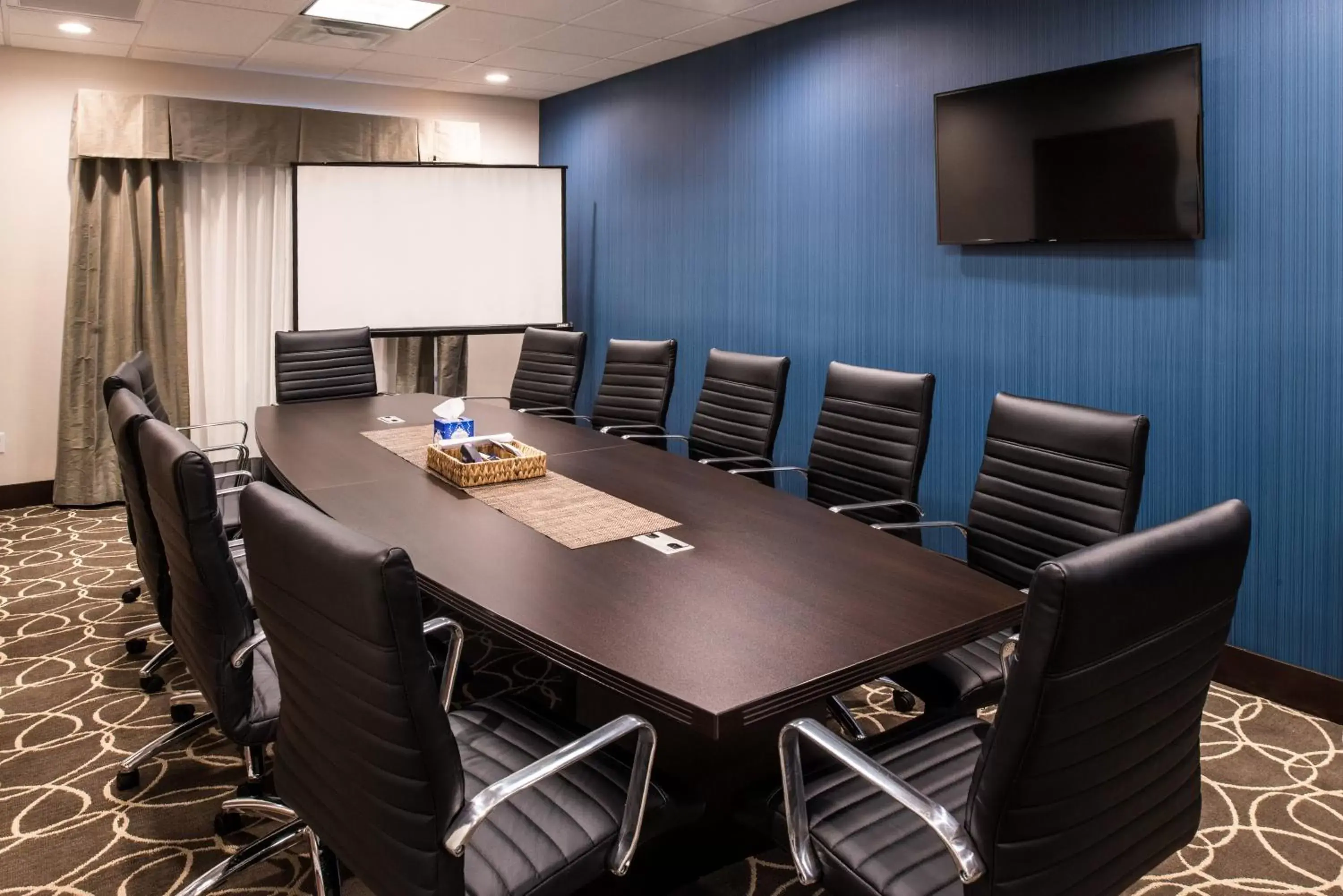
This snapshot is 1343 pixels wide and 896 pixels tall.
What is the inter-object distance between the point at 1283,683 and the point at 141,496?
309 cm

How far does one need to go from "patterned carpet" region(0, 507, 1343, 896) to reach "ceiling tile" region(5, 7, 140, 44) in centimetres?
253

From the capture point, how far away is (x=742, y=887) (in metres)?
1.99

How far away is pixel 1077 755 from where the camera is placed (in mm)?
1149

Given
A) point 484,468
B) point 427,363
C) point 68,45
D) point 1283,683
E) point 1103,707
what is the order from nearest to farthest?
point 1103,707
point 484,468
point 1283,683
point 68,45
point 427,363

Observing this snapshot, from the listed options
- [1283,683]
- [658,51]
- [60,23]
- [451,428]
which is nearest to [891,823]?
[451,428]

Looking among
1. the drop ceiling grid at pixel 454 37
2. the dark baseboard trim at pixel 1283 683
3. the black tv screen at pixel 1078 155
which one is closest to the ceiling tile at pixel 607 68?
the drop ceiling grid at pixel 454 37

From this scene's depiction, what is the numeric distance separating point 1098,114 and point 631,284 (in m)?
3.01

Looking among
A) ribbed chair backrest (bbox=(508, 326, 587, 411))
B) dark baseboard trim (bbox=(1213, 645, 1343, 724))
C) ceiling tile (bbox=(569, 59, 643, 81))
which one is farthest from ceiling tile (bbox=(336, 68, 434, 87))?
dark baseboard trim (bbox=(1213, 645, 1343, 724))

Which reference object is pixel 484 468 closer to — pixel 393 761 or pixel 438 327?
pixel 393 761

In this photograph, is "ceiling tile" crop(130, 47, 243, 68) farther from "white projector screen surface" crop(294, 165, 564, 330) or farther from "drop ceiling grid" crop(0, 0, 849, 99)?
"white projector screen surface" crop(294, 165, 564, 330)

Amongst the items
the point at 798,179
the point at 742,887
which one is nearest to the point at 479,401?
the point at 798,179

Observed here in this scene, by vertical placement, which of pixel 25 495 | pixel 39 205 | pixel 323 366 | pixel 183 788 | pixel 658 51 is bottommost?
pixel 183 788

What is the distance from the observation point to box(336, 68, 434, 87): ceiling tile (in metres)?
5.39

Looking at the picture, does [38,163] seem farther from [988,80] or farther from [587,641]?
[587,641]
